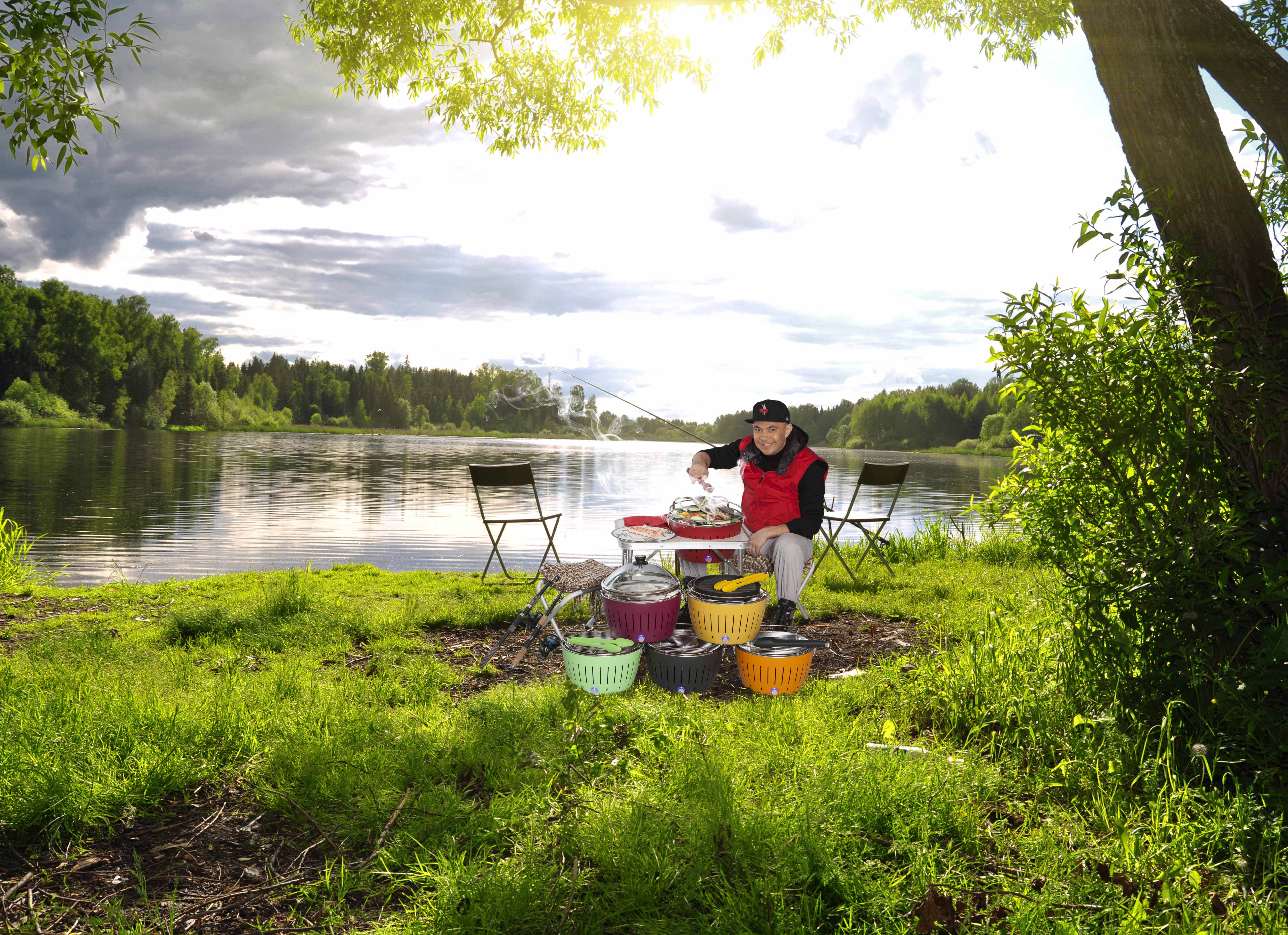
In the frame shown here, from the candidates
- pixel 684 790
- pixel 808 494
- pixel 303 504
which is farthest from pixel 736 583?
pixel 303 504

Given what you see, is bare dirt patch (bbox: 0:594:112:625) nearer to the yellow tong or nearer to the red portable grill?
the red portable grill

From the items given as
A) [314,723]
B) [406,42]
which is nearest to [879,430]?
[406,42]

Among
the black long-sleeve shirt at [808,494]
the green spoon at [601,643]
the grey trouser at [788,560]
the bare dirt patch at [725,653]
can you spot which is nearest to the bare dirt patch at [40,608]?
the bare dirt patch at [725,653]

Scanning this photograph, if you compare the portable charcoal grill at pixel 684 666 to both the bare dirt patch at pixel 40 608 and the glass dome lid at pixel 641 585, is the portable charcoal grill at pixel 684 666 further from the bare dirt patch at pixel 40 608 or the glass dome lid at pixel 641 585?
the bare dirt patch at pixel 40 608

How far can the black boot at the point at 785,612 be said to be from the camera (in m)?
4.61

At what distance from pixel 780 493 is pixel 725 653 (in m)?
1.15

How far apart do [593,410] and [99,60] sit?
3816mm

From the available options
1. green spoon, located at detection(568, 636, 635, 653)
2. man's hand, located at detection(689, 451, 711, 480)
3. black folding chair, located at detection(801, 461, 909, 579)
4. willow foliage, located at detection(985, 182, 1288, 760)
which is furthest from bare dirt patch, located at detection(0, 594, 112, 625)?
willow foliage, located at detection(985, 182, 1288, 760)

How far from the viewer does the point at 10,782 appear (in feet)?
7.56

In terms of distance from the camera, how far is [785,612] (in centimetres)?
464

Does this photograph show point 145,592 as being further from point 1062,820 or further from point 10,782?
point 1062,820

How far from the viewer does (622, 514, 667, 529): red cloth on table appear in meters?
4.64

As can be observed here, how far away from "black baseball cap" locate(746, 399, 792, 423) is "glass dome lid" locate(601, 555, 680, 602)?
1350 mm

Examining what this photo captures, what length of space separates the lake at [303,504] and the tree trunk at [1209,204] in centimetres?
109
